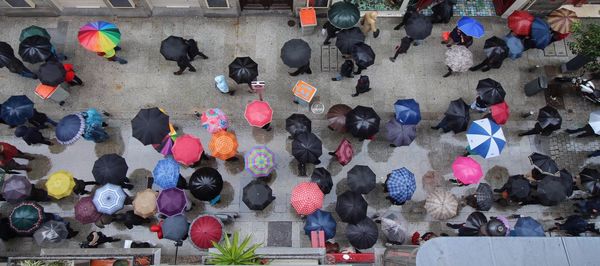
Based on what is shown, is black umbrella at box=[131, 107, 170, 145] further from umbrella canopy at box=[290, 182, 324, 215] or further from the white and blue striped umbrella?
the white and blue striped umbrella

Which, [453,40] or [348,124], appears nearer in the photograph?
[348,124]

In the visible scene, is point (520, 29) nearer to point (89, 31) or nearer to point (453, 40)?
point (453, 40)

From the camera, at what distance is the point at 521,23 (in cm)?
1630

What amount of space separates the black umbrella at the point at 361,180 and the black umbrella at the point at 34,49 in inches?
443

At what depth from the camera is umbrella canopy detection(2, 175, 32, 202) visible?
13.7 m

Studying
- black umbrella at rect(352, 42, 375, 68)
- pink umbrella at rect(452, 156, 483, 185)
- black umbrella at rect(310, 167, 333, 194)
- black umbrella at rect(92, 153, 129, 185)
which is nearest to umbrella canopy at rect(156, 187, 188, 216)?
black umbrella at rect(92, 153, 129, 185)

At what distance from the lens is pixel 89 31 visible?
15.0 m

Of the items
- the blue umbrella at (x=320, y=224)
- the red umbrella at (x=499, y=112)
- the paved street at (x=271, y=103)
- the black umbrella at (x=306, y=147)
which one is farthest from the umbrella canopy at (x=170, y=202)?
the red umbrella at (x=499, y=112)

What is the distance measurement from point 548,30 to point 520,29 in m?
0.94

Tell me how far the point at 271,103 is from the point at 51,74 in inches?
304

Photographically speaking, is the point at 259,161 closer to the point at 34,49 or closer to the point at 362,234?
the point at 362,234

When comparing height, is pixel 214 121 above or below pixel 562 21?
below

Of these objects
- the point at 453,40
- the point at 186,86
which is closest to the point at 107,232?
the point at 186,86

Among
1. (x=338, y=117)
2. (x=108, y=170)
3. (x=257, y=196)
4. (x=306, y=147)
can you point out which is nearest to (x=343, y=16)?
(x=338, y=117)
